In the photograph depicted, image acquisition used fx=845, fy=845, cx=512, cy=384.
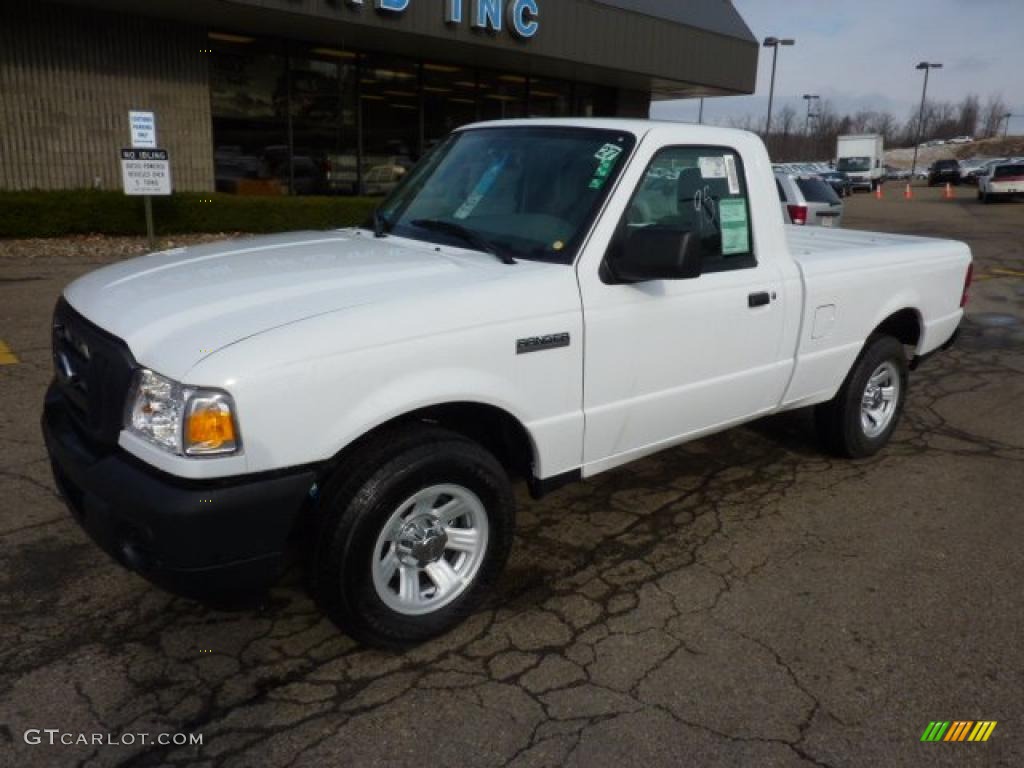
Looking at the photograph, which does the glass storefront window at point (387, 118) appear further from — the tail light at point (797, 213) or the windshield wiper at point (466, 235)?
the windshield wiper at point (466, 235)

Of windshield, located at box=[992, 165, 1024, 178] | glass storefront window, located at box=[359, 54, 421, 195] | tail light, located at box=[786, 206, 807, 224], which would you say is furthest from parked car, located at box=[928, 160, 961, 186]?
tail light, located at box=[786, 206, 807, 224]

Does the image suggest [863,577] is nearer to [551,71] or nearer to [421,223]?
[421,223]

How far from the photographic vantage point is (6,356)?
22.3 feet

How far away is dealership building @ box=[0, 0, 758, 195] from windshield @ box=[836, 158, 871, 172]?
109 ft

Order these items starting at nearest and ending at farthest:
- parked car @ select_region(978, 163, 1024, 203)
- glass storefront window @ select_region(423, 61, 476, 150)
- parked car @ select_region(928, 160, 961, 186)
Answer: glass storefront window @ select_region(423, 61, 476, 150) → parked car @ select_region(978, 163, 1024, 203) → parked car @ select_region(928, 160, 961, 186)

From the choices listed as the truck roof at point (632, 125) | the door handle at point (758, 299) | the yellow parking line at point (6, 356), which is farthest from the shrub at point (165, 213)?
the door handle at point (758, 299)

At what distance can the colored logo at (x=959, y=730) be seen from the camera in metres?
2.75

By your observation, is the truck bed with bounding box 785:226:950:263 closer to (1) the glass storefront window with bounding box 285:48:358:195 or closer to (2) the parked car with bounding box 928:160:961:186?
(1) the glass storefront window with bounding box 285:48:358:195

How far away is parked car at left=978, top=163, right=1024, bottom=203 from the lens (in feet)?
109

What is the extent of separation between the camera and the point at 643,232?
3.26 meters

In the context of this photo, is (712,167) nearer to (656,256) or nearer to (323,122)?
(656,256)

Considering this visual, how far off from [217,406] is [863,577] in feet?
9.42

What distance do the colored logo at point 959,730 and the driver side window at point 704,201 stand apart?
202 cm

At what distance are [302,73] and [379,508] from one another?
15.6 meters
